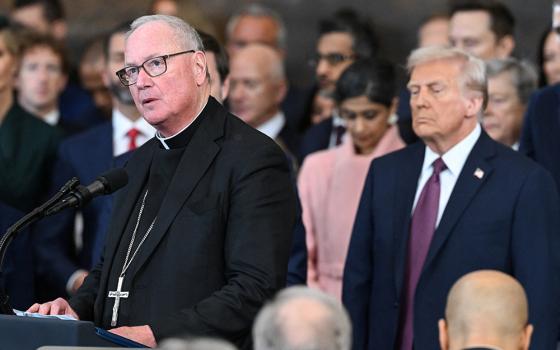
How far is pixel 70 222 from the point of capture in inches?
305

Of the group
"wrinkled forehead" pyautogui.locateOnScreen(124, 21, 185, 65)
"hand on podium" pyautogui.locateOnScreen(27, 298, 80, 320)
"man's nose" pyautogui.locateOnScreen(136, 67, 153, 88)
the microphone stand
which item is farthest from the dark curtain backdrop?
the microphone stand

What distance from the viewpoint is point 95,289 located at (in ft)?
17.6

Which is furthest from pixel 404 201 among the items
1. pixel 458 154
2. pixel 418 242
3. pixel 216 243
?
pixel 216 243

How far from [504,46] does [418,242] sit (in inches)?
115

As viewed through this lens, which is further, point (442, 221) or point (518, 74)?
point (518, 74)

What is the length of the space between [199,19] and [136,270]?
4.83 meters

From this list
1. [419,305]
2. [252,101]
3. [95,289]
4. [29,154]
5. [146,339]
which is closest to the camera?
[146,339]

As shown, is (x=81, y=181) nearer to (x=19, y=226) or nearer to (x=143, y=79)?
(x=143, y=79)

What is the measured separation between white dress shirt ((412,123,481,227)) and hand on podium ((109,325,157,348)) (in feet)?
6.23

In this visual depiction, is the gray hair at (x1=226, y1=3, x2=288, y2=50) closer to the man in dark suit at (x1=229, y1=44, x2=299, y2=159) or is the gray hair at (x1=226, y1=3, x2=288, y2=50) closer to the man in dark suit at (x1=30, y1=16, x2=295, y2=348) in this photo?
the man in dark suit at (x1=229, y1=44, x2=299, y2=159)

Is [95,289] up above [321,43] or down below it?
below

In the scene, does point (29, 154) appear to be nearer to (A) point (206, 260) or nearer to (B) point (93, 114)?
(B) point (93, 114)

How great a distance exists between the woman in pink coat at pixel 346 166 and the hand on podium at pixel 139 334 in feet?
8.97

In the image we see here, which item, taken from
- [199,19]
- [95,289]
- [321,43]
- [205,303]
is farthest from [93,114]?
[205,303]
